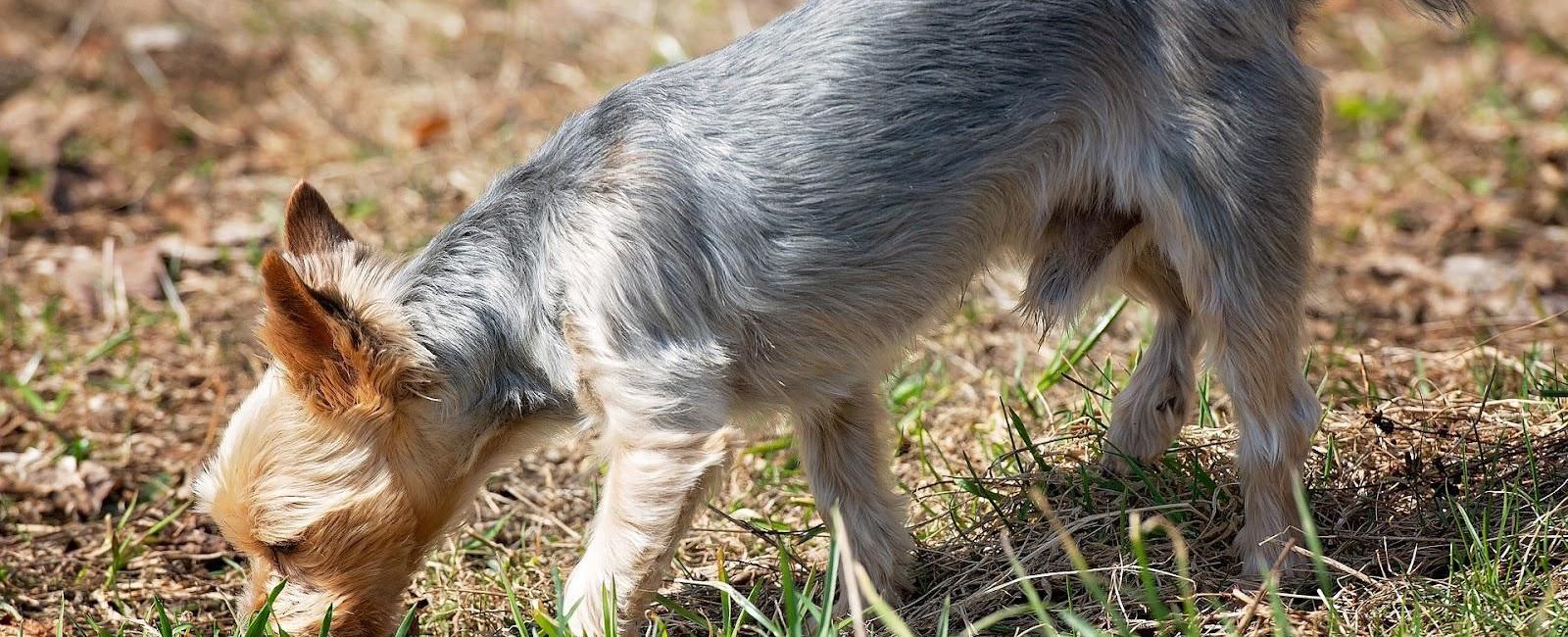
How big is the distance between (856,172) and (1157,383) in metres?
1.20

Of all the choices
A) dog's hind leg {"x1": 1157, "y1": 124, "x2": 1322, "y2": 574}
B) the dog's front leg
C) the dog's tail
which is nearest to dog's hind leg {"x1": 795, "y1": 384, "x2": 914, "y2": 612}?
the dog's front leg

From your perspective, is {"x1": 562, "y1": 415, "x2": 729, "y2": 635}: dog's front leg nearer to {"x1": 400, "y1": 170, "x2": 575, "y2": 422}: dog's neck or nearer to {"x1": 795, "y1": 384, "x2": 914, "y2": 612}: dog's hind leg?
{"x1": 400, "y1": 170, "x2": 575, "y2": 422}: dog's neck

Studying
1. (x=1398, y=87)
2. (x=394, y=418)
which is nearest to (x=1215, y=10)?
(x=394, y=418)

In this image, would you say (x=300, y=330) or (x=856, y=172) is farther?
(x=856, y=172)

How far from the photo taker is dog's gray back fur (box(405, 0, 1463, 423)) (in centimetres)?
334

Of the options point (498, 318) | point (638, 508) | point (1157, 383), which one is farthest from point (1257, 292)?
point (498, 318)

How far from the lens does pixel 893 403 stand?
482 centimetres

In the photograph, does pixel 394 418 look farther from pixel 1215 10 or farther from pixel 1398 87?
pixel 1398 87

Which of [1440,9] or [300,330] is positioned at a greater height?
[300,330]

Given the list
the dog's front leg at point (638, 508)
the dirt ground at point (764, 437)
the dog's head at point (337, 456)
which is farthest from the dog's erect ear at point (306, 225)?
the dirt ground at point (764, 437)

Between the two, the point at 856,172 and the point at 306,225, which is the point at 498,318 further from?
the point at 856,172

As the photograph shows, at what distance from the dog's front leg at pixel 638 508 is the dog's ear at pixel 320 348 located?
0.55m

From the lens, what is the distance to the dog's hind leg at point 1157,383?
4004 mm

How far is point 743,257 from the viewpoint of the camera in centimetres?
336
